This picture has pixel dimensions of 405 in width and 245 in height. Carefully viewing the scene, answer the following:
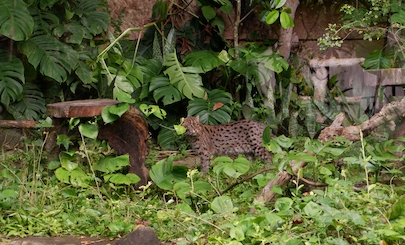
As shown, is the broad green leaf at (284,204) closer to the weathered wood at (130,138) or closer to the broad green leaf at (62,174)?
A: the weathered wood at (130,138)

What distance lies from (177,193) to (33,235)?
1.18 meters

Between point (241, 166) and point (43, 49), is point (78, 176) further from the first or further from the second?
point (43, 49)

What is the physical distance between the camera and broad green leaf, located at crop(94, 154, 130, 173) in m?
5.78

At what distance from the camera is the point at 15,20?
6.78 meters

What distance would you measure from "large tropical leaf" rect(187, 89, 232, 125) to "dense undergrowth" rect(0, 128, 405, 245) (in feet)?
3.70

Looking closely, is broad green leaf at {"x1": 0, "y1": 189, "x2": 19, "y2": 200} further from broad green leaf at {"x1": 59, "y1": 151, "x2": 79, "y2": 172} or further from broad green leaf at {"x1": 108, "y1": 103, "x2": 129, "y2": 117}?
broad green leaf at {"x1": 108, "y1": 103, "x2": 129, "y2": 117}

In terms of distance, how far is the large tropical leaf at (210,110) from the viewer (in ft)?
25.3

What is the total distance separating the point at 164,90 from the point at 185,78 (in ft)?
1.03

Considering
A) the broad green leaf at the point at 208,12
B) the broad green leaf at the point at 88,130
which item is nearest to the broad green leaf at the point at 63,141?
the broad green leaf at the point at 88,130

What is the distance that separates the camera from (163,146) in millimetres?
7809

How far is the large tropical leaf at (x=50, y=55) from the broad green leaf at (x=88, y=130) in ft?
4.91

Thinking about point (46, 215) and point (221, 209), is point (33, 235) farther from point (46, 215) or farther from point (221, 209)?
A: point (221, 209)

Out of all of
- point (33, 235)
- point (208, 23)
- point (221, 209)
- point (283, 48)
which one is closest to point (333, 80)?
point (283, 48)


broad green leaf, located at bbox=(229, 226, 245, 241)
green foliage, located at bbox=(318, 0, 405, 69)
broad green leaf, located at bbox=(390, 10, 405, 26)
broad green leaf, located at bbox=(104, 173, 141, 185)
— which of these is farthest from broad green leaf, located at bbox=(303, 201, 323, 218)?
broad green leaf, located at bbox=(390, 10, 405, 26)
